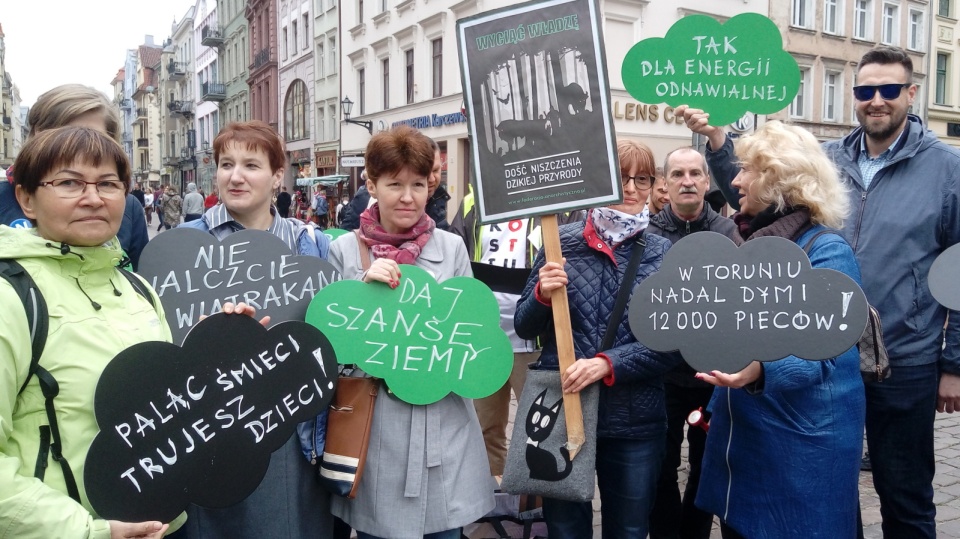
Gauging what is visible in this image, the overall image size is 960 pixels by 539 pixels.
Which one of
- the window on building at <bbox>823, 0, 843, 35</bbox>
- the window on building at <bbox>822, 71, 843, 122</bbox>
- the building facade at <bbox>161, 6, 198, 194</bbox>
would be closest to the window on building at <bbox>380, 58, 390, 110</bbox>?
the window on building at <bbox>823, 0, 843, 35</bbox>

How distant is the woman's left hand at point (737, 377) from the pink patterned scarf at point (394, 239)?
3.26 ft

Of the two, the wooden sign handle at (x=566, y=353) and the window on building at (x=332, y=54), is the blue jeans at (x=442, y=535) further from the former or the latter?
the window on building at (x=332, y=54)

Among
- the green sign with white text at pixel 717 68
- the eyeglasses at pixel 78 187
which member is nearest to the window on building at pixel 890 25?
the green sign with white text at pixel 717 68

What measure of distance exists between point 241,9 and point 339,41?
55.5 feet

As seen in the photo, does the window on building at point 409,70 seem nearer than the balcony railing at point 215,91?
Yes

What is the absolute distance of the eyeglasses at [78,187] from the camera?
1.65m

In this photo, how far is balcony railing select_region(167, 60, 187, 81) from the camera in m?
55.7

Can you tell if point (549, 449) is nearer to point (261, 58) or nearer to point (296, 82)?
point (296, 82)

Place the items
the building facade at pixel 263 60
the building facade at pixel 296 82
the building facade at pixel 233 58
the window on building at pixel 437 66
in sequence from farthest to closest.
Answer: the building facade at pixel 233 58 → the building facade at pixel 263 60 → the building facade at pixel 296 82 → the window on building at pixel 437 66

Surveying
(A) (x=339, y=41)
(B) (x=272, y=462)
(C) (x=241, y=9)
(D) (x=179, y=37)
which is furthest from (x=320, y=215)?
(D) (x=179, y=37)

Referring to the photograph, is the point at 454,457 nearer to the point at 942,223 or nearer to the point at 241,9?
the point at 942,223

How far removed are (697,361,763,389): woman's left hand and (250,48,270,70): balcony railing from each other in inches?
1423

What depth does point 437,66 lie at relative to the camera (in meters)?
21.5

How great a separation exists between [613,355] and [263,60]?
36.7 m
